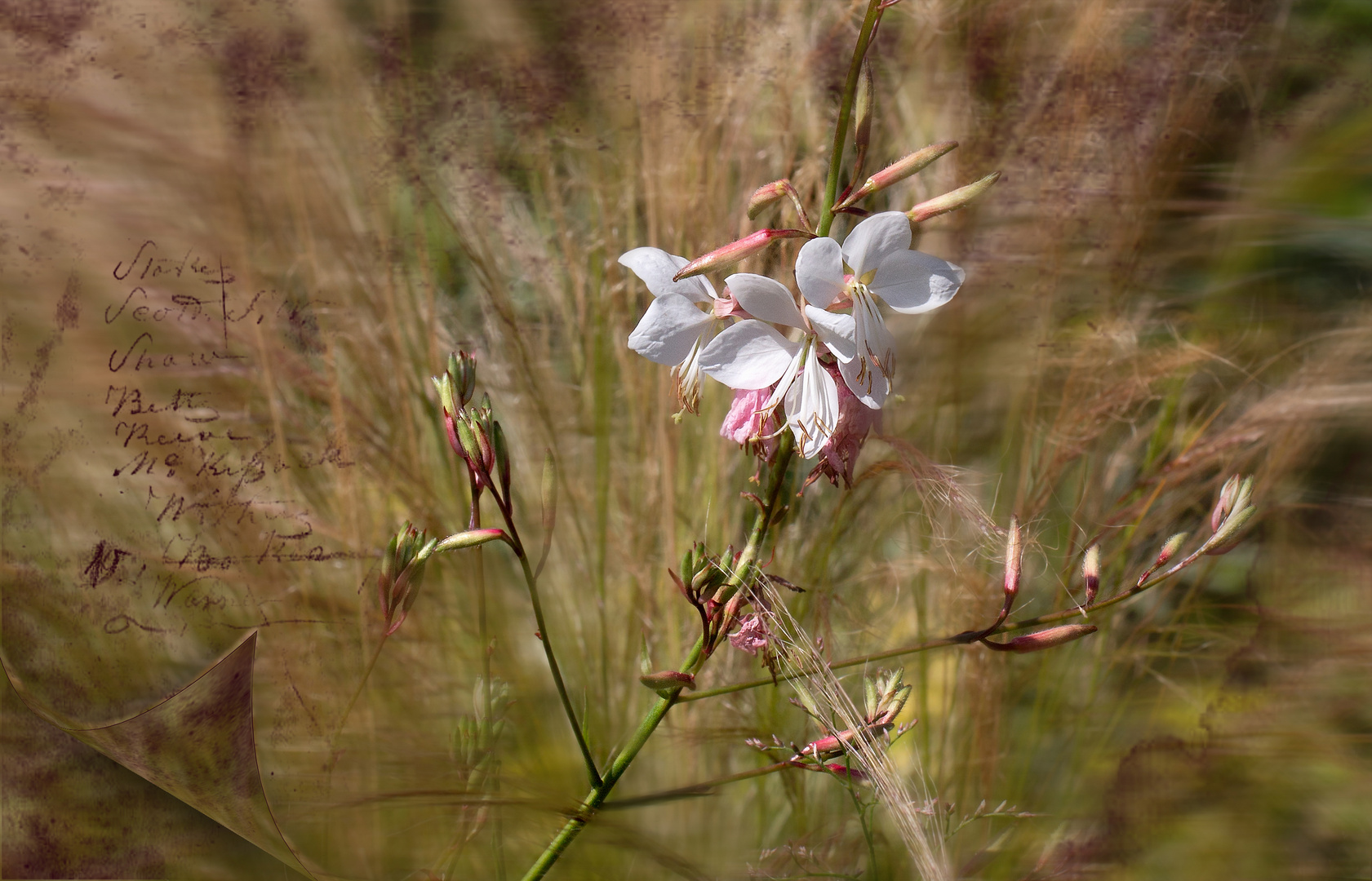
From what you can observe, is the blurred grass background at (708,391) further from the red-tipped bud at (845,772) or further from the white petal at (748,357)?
the white petal at (748,357)

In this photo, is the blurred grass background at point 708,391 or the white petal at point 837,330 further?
the blurred grass background at point 708,391

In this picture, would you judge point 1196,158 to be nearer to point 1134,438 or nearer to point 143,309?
point 1134,438

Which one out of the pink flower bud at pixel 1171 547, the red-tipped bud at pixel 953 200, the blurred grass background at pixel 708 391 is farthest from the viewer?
the blurred grass background at pixel 708 391

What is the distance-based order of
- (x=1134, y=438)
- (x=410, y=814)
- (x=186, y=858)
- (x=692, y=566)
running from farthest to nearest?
(x=1134, y=438), (x=186, y=858), (x=410, y=814), (x=692, y=566)

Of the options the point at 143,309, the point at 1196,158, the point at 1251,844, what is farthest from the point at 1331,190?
the point at 143,309

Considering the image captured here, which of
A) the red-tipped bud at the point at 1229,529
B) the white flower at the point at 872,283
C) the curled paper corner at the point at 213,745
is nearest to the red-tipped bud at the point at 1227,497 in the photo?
the red-tipped bud at the point at 1229,529

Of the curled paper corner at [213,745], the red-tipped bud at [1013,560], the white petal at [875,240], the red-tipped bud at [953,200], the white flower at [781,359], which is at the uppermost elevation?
the red-tipped bud at [953,200]
